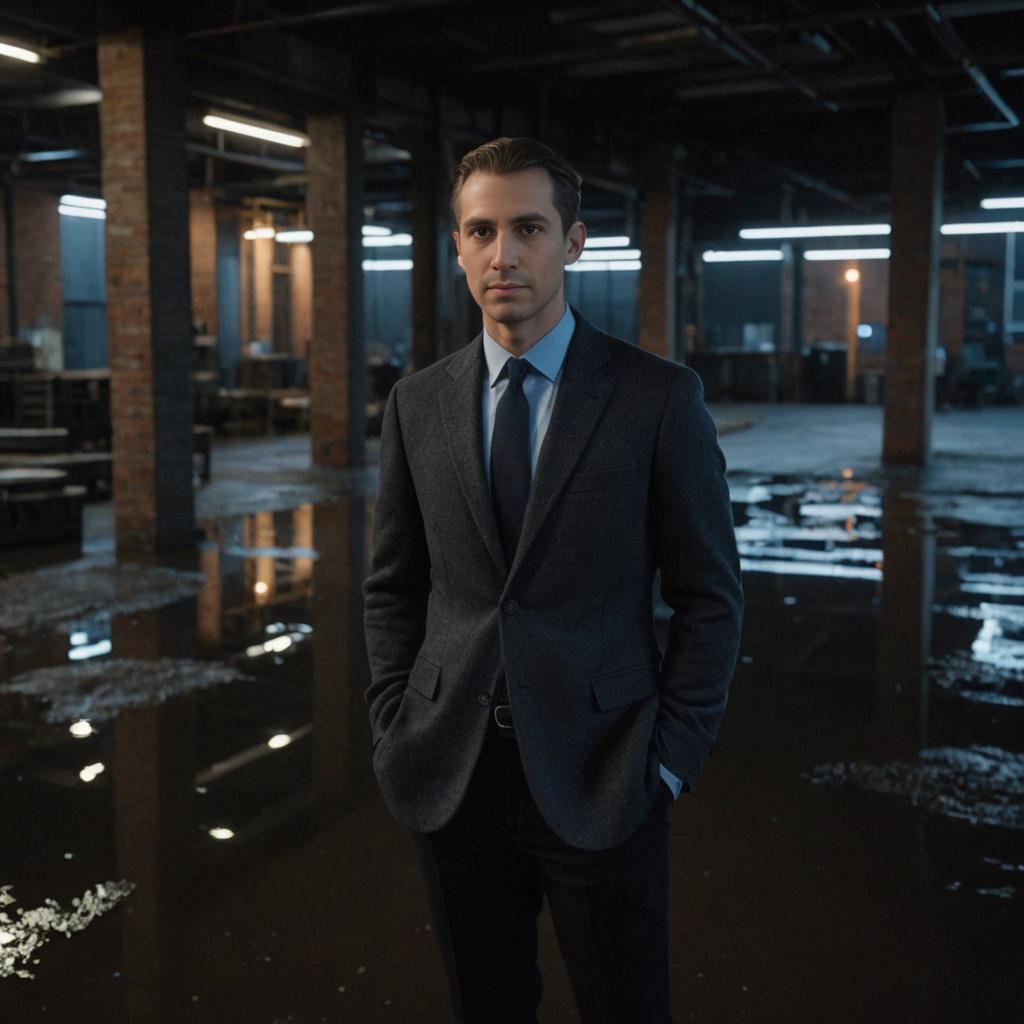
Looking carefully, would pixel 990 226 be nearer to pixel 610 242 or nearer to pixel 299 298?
pixel 610 242

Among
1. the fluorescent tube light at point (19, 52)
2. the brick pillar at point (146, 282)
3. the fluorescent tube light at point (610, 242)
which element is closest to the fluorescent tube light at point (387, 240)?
the fluorescent tube light at point (610, 242)

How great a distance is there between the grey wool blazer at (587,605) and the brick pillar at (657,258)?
16505 mm

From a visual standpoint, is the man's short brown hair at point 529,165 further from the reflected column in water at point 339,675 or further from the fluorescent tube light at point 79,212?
the fluorescent tube light at point 79,212

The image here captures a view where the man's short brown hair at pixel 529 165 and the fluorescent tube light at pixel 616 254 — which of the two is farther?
the fluorescent tube light at pixel 616 254

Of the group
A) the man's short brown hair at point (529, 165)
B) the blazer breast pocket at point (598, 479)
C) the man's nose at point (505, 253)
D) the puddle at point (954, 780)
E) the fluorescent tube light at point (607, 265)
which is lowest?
the puddle at point (954, 780)

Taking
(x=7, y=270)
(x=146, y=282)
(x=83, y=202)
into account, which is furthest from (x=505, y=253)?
(x=83, y=202)

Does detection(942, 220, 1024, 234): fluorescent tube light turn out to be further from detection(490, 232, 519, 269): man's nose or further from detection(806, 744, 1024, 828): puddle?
detection(490, 232, 519, 269): man's nose

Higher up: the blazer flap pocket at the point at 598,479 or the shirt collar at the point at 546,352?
the shirt collar at the point at 546,352

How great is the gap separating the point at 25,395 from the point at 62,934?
14592 mm

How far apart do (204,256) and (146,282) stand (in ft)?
49.9

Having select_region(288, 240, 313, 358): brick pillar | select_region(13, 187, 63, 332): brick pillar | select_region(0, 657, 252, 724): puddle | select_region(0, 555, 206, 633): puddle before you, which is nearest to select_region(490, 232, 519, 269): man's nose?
select_region(0, 657, 252, 724): puddle

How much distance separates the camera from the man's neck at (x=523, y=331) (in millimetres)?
1852

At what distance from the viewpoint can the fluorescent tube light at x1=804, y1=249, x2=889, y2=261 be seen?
27.0m

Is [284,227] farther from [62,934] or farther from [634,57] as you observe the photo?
[62,934]
